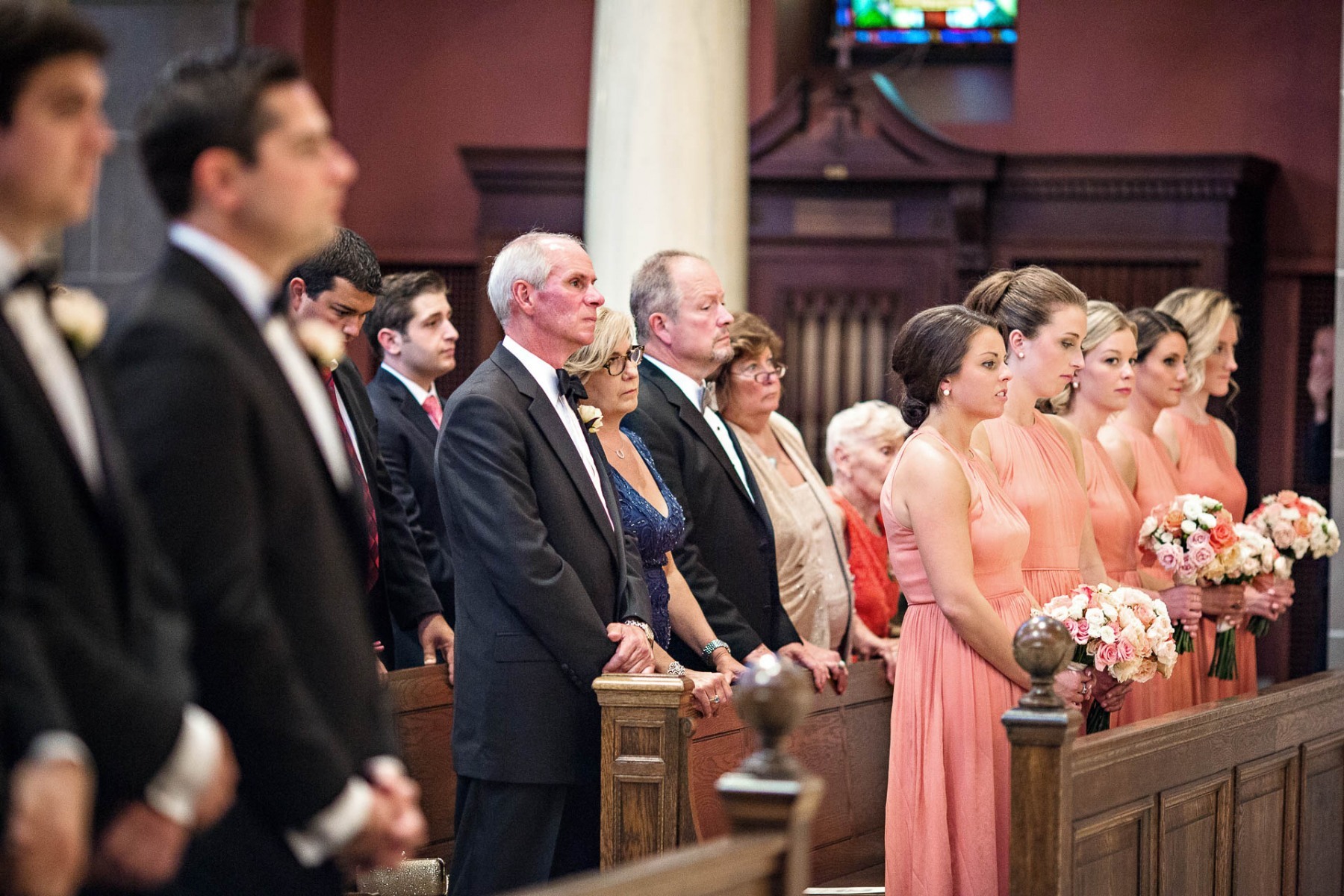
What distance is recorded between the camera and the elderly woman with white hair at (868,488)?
579 centimetres

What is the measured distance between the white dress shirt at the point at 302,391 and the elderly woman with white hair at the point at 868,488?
3716 mm

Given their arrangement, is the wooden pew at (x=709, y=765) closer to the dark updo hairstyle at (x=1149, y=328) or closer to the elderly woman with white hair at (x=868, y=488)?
the elderly woman with white hair at (x=868, y=488)

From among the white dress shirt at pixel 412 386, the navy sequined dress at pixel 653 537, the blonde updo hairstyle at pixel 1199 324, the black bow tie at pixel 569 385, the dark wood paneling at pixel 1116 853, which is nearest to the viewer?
A: the dark wood paneling at pixel 1116 853

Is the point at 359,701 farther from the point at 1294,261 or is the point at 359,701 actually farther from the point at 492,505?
the point at 1294,261

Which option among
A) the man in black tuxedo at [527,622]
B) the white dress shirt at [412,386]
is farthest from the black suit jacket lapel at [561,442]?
the white dress shirt at [412,386]

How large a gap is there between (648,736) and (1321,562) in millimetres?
6273

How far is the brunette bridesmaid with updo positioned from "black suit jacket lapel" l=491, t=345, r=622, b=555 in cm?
117

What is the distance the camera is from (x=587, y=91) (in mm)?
10109

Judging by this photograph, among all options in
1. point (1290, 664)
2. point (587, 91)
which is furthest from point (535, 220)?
point (1290, 664)

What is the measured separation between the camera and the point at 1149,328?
5.73 metres

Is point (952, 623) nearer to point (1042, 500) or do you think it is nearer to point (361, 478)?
point (1042, 500)

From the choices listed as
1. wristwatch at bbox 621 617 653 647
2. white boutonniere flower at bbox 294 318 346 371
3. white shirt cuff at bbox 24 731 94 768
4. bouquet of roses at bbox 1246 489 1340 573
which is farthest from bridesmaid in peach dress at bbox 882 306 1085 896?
white shirt cuff at bbox 24 731 94 768

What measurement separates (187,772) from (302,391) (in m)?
0.54

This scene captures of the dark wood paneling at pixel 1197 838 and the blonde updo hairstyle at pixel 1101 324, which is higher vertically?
the blonde updo hairstyle at pixel 1101 324
